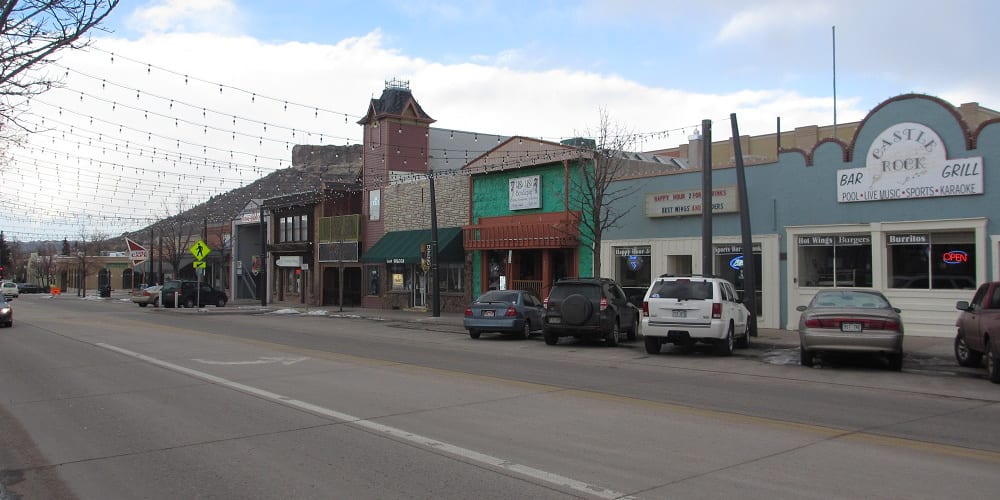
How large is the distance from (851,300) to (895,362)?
4.48ft

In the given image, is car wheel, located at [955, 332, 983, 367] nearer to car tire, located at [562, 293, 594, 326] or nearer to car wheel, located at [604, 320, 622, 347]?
car wheel, located at [604, 320, 622, 347]

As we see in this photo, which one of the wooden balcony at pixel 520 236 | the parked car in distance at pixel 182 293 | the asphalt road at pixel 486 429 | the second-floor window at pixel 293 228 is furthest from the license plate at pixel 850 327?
the second-floor window at pixel 293 228

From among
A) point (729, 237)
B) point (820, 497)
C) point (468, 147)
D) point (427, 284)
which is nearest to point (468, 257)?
point (427, 284)

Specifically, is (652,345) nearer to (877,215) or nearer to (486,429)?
(877,215)

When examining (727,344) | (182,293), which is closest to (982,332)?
(727,344)

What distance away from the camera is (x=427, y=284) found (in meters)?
37.0

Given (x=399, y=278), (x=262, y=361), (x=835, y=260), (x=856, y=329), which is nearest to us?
(x=856, y=329)

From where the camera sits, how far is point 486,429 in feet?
27.8

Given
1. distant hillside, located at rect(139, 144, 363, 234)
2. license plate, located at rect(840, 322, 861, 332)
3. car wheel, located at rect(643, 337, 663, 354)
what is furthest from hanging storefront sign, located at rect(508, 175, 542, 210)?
license plate, located at rect(840, 322, 861, 332)

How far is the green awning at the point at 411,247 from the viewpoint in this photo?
33.9m

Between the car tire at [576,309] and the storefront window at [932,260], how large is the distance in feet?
28.1

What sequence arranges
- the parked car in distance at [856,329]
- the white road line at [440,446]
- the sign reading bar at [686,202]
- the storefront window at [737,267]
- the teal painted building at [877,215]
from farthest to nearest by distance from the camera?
the sign reading bar at [686,202] → the storefront window at [737,267] → the teal painted building at [877,215] → the parked car in distance at [856,329] → the white road line at [440,446]

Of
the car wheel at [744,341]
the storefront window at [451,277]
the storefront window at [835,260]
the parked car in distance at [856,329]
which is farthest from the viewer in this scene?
the storefront window at [451,277]

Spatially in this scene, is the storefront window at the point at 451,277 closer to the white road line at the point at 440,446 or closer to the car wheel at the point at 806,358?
the car wheel at the point at 806,358
